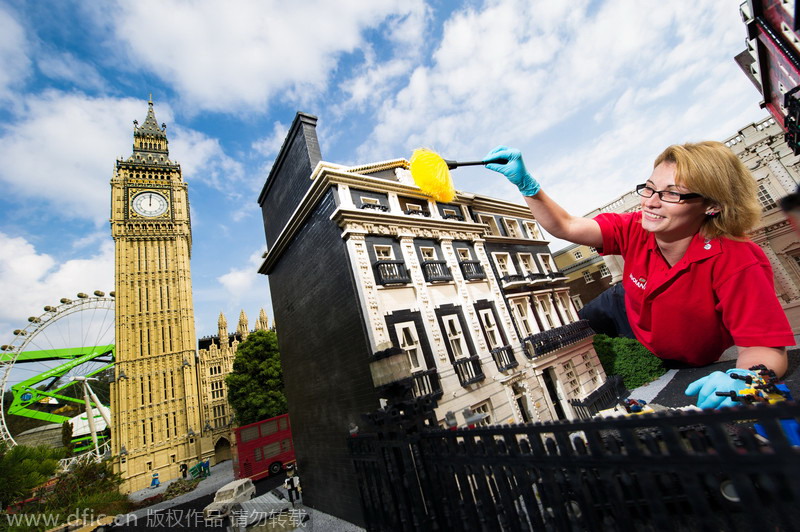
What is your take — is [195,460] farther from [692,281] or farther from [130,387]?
[692,281]

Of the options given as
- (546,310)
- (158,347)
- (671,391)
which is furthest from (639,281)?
(158,347)

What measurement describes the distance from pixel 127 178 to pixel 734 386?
6167 cm

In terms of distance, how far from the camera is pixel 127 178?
44.3m

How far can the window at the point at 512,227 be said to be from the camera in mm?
19656

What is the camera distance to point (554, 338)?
1556cm

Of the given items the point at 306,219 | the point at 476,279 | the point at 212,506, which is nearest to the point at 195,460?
the point at 212,506

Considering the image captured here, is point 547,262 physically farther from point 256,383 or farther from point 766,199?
point 256,383

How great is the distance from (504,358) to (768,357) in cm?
1202

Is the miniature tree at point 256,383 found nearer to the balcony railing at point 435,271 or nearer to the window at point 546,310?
the balcony railing at point 435,271

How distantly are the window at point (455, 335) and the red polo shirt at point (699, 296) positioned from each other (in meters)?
9.52

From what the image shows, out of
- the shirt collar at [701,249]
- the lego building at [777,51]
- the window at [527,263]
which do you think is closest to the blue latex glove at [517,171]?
the shirt collar at [701,249]

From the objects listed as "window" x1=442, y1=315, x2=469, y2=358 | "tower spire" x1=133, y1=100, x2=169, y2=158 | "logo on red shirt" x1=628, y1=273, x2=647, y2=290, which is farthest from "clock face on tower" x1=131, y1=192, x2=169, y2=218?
"logo on red shirt" x1=628, y1=273, x2=647, y2=290

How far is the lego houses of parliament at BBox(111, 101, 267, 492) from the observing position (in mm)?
32969

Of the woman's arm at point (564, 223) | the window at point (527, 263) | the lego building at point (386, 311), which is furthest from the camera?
the window at point (527, 263)
